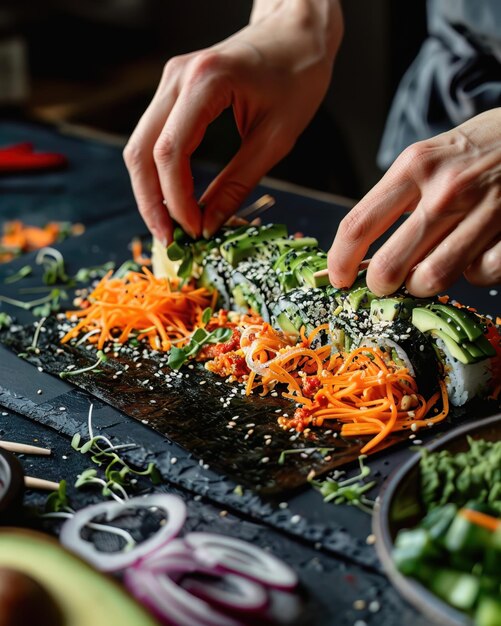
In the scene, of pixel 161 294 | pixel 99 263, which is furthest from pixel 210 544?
pixel 99 263

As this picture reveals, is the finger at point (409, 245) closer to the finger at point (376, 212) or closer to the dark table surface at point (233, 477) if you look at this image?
the finger at point (376, 212)

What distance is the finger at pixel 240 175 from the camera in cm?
305

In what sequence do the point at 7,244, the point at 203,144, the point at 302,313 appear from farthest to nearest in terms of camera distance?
the point at 203,144 → the point at 7,244 → the point at 302,313

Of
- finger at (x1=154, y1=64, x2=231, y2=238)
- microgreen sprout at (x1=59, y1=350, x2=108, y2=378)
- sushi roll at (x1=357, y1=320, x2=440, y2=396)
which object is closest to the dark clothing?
finger at (x1=154, y1=64, x2=231, y2=238)

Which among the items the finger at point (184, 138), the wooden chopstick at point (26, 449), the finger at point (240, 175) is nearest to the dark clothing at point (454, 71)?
the finger at point (240, 175)

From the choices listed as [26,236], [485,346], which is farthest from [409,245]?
[26,236]

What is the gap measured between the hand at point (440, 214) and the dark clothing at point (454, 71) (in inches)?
50.0

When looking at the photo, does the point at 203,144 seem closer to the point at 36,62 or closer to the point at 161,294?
the point at 161,294

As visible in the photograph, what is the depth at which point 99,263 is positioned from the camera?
346 cm

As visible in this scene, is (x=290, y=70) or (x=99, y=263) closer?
(x=290, y=70)

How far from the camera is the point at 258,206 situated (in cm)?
382

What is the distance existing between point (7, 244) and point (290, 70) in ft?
4.80

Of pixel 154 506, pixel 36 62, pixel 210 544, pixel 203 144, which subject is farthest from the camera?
pixel 36 62

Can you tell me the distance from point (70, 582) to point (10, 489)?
312 mm
